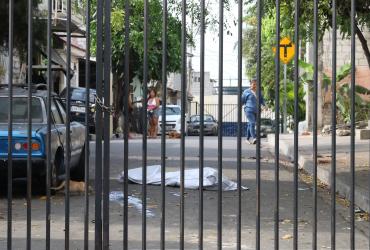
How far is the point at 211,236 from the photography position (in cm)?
622

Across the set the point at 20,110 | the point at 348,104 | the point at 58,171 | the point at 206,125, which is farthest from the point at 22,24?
the point at 206,125

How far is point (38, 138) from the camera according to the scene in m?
8.17

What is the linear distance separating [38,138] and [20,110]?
0.96 m

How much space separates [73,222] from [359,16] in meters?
5.16

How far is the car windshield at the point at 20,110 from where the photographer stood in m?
8.82

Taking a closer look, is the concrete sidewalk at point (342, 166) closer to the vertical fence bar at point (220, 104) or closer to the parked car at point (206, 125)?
the vertical fence bar at point (220, 104)

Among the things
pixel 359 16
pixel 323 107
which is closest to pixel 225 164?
pixel 359 16

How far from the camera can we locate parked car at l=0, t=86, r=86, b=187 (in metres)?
8.09

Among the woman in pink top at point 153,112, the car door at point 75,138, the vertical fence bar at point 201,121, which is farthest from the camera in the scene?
the woman in pink top at point 153,112

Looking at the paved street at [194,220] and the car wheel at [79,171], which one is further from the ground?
the car wheel at [79,171]

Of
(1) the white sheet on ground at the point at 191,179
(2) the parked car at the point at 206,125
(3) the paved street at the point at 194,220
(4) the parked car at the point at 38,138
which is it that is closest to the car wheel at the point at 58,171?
(4) the parked car at the point at 38,138

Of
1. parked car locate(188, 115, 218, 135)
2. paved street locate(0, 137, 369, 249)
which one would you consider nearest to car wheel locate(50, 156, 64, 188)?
paved street locate(0, 137, 369, 249)

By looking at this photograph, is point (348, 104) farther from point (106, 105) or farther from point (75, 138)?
point (106, 105)

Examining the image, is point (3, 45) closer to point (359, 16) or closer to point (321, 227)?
point (359, 16)
